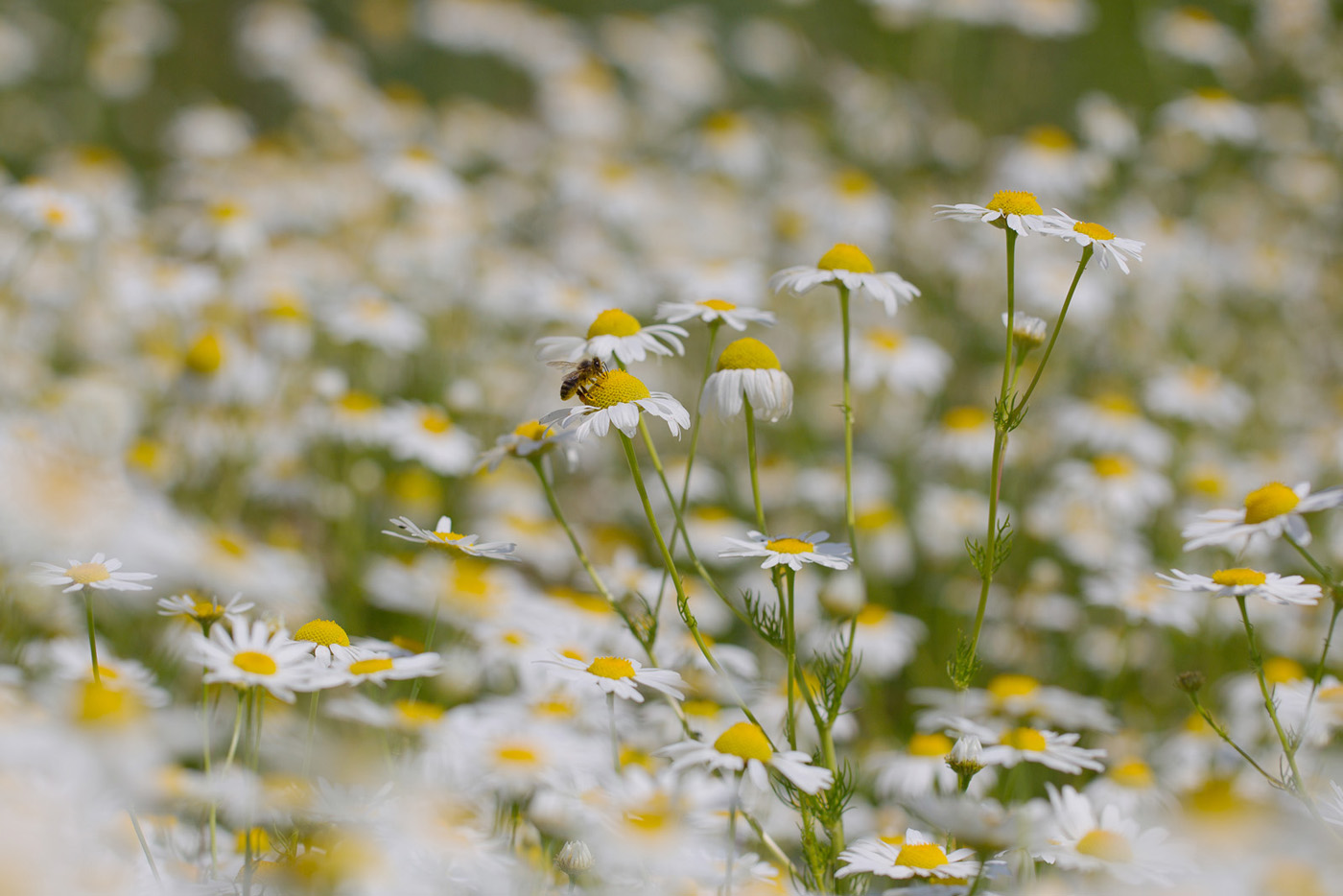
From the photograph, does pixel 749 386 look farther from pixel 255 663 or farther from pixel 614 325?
pixel 255 663

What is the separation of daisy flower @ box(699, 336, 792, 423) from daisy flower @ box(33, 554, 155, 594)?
0.95m

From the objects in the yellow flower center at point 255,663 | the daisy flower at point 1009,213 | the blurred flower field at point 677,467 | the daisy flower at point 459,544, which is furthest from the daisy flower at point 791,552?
the yellow flower center at point 255,663

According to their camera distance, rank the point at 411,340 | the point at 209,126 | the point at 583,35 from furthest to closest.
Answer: the point at 583,35, the point at 209,126, the point at 411,340

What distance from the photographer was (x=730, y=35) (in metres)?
10.5

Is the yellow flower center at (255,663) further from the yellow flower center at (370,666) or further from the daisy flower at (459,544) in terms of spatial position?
the daisy flower at (459,544)

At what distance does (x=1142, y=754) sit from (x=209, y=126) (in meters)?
6.63

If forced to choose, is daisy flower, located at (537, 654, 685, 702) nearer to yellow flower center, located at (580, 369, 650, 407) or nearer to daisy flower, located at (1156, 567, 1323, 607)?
yellow flower center, located at (580, 369, 650, 407)

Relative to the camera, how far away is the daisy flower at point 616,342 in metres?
2.04

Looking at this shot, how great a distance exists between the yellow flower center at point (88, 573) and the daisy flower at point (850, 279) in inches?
48.3

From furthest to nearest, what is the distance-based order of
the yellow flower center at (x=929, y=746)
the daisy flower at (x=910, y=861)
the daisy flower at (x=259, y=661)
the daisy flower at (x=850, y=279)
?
the yellow flower center at (x=929, y=746) < the daisy flower at (x=850, y=279) < the daisy flower at (x=910, y=861) < the daisy flower at (x=259, y=661)

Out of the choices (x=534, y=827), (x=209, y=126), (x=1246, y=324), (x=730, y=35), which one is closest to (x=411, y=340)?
(x=534, y=827)

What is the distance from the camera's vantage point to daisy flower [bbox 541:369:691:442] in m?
1.77

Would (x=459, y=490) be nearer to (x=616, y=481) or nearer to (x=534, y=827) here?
(x=616, y=481)

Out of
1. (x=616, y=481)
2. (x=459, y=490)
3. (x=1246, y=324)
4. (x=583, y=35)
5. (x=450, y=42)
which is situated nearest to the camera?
(x=459, y=490)
